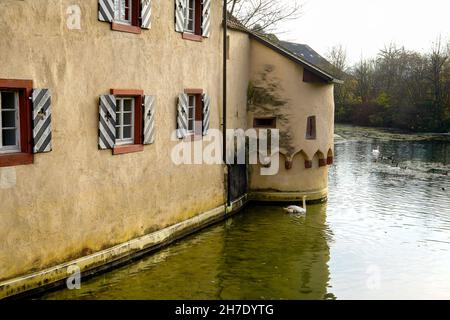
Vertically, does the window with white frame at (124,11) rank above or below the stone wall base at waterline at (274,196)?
above

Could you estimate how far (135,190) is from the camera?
12.2 meters

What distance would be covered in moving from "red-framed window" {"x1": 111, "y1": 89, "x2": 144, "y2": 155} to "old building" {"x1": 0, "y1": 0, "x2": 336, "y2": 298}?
0.03 metres

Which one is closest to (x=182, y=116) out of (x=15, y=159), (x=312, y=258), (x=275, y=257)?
(x=275, y=257)

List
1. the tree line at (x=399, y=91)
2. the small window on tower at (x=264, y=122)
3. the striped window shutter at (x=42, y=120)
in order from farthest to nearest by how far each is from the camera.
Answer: the tree line at (x=399, y=91) → the small window on tower at (x=264, y=122) → the striped window shutter at (x=42, y=120)

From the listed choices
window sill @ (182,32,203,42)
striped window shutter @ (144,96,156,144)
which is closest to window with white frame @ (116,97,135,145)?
striped window shutter @ (144,96,156,144)

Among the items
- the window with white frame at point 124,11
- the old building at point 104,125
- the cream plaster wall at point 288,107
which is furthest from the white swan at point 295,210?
the window with white frame at point 124,11

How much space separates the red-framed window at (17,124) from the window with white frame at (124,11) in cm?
307

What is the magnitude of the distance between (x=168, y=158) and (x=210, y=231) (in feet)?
9.15

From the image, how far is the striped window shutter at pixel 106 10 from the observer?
34.8ft

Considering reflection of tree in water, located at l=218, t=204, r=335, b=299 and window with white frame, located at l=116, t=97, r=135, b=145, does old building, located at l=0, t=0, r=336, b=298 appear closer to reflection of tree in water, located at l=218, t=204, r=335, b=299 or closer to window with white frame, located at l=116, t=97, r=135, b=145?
window with white frame, located at l=116, t=97, r=135, b=145

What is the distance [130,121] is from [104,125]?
1.27m

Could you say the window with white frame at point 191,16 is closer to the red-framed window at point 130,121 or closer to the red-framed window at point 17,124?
the red-framed window at point 130,121

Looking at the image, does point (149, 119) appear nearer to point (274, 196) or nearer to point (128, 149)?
point (128, 149)

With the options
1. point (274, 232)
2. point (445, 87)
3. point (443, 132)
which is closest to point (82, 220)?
point (274, 232)
